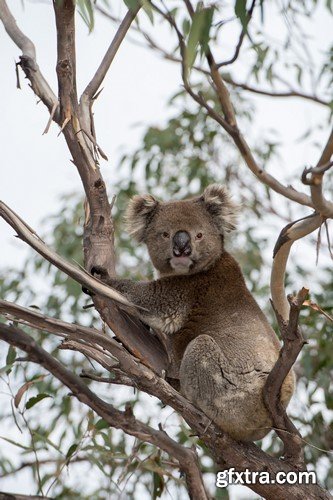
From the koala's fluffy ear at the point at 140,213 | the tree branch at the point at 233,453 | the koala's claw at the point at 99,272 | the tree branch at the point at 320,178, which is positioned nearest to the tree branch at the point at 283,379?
the tree branch at the point at 233,453

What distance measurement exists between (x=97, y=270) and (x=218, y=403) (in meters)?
0.66

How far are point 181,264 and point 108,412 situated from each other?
1204 mm

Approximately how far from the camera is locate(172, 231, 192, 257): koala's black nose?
321cm

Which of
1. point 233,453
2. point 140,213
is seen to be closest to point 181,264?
point 140,213

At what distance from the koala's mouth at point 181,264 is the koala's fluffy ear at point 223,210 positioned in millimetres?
335

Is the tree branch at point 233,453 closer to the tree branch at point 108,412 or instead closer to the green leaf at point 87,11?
the tree branch at point 108,412

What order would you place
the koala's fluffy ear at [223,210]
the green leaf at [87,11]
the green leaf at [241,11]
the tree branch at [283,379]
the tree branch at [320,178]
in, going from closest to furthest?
1. the tree branch at [320,178]
2. the green leaf at [241,11]
3. the tree branch at [283,379]
4. the green leaf at [87,11]
5. the koala's fluffy ear at [223,210]

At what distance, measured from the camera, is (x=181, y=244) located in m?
3.24

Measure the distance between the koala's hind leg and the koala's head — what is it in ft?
1.55

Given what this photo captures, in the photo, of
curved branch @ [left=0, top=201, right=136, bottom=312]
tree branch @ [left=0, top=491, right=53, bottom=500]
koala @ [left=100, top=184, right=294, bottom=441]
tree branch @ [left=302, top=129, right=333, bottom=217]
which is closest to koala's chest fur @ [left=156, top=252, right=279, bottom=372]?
koala @ [left=100, top=184, right=294, bottom=441]

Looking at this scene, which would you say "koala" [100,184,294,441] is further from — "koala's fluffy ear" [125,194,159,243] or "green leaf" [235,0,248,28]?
"green leaf" [235,0,248,28]

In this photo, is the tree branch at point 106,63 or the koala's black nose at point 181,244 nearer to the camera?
the tree branch at point 106,63

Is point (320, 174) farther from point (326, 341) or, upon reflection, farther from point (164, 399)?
point (326, 341)

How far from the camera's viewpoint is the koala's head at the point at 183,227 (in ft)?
10.7
